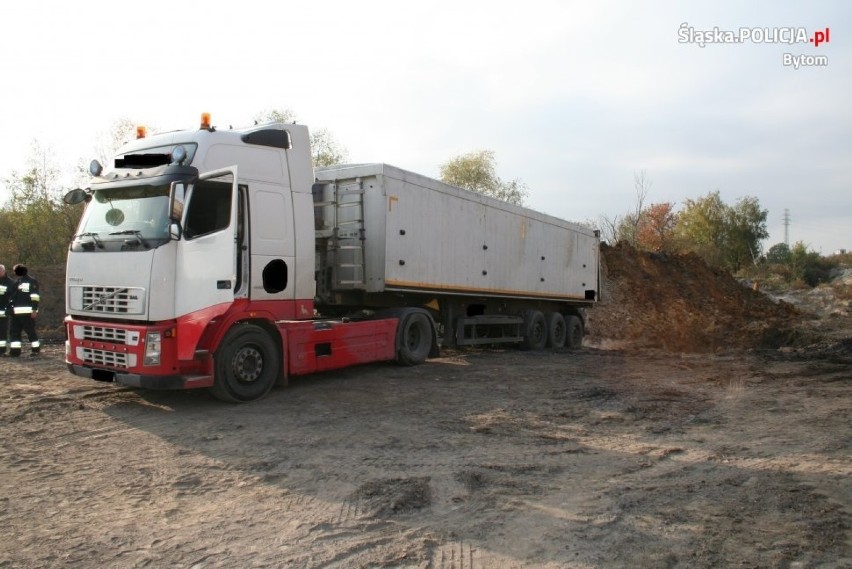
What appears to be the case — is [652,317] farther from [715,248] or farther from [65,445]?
[715,248]

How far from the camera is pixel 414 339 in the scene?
11094 millimetres

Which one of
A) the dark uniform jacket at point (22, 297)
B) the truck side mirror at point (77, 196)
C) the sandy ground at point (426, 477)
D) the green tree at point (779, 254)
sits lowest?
the sandy ground at point (426, 477)

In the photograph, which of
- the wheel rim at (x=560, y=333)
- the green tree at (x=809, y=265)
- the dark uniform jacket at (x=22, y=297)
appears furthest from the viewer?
the green tree at (x=809, y=265)

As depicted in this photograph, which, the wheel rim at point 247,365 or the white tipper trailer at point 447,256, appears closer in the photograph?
the wheel rim at point 247,365

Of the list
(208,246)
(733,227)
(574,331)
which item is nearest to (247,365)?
(208,246)

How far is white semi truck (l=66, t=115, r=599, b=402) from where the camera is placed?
7.06 m

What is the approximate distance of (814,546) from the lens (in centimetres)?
355

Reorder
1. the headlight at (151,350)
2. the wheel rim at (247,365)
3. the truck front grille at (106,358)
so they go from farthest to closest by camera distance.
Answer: the wheel rim at (247,365), the truck front grille at (106,358), the headlight at (151,350)

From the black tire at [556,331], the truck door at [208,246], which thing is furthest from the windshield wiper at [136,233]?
the black tire at [556,331]

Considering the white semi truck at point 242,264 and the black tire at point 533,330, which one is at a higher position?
the white semi truck at point 242,264

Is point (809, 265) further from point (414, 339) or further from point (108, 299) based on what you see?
point (108, 299)

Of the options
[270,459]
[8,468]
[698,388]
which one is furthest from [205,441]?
[698,388]

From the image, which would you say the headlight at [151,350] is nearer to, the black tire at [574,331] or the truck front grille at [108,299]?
the truck front grille at [108,299]

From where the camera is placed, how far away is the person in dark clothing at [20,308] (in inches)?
459
